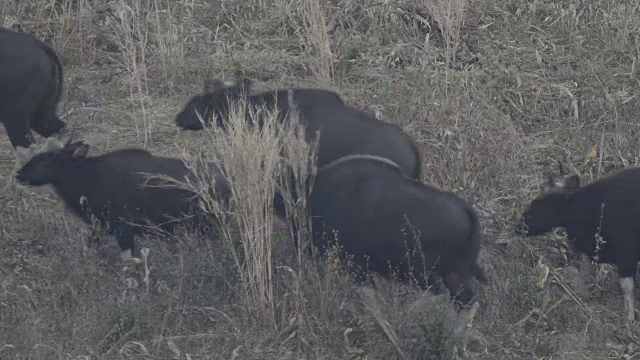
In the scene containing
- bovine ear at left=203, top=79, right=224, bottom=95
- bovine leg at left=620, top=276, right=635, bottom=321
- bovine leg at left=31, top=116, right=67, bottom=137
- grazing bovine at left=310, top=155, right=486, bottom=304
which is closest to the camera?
grazing bovine at left=310, top=155, right=486, bottom=304

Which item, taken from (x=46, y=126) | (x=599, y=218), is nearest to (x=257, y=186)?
(x=599, y=218)

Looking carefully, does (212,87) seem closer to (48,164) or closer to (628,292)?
(48,164)

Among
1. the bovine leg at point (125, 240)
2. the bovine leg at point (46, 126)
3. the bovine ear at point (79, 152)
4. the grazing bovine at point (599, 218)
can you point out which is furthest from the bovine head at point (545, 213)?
the bovine leg at point (46, 126)

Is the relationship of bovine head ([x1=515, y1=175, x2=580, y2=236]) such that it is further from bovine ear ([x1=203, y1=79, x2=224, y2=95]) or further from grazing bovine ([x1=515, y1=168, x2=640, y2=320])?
bovine ear ([x1=203, y1=79, x2=224, y2=95])

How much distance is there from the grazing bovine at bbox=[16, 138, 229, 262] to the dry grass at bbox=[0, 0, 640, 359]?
146mm

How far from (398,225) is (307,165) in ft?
2.01

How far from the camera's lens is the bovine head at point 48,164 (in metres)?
8.09

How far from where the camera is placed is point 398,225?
701 centimetres

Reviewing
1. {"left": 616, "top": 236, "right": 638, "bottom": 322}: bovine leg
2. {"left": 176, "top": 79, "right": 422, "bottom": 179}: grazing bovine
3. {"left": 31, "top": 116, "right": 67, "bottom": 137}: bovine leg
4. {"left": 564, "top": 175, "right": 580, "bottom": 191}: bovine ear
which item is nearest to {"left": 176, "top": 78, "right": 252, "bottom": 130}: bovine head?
{"left": 176, "top": 79, "right": 422, "bottom": 179}: grazing bovine

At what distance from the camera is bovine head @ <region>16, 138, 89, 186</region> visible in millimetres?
8086

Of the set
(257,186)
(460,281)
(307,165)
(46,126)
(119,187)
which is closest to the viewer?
(257,186)

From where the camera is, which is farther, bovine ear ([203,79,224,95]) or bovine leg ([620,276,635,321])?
bovine ear ([203,79,224,95])

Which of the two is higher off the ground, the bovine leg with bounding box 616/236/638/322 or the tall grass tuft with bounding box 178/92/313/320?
the tall grass tuft with bounding box 178/92/313/320

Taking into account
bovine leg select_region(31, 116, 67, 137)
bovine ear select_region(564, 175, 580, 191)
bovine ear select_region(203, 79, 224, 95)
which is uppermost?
bovine ear select_region(203, 79, 224, 95)
